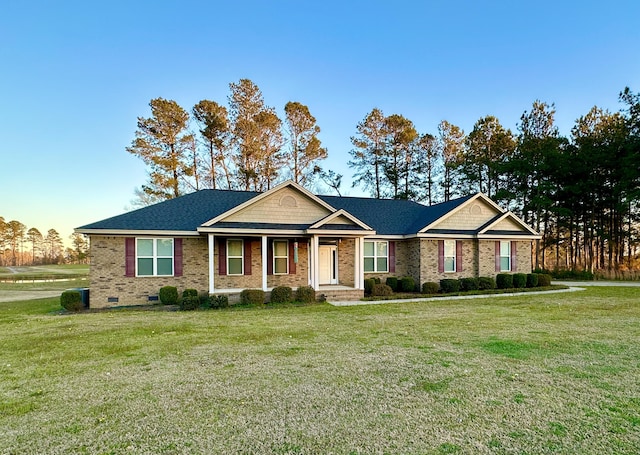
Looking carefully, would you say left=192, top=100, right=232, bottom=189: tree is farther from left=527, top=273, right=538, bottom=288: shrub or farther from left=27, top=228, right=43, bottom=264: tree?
left=27, top=228, right=43, bottom=264: tree

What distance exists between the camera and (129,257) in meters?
13.6

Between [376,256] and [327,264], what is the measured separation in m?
2.63

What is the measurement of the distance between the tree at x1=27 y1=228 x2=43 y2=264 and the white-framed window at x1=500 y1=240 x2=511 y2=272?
88749mm

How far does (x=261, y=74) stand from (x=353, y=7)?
1281cm

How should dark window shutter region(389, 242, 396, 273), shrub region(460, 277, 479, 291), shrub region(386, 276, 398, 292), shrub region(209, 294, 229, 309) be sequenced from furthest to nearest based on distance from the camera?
dark window shutter region(389, 242, 396, 273)
shrub region(460, 277, 479, 291)
shrub region(386, 276, 398, 292)
shrub region(209, 294, 229, 309)

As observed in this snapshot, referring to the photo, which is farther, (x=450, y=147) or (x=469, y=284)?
(x=450, y=147)

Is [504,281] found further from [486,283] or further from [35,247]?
[35,247]

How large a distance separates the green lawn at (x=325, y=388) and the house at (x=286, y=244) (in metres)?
4.53

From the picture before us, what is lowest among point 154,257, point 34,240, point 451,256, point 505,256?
point 505,256

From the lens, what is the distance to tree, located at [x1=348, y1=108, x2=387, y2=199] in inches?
1215

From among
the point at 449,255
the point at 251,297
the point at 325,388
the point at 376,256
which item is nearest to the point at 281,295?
the point at 251,297

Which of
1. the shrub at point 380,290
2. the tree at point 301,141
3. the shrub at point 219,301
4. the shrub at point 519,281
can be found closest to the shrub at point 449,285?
the shrub at point 380,290

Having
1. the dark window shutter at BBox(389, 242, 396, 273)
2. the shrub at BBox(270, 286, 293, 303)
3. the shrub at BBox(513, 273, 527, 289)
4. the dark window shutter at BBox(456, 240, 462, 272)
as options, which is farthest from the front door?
the shrub at BBox(513, 273, 527, 289)

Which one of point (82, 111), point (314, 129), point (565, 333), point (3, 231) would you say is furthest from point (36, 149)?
point (3, 231)
